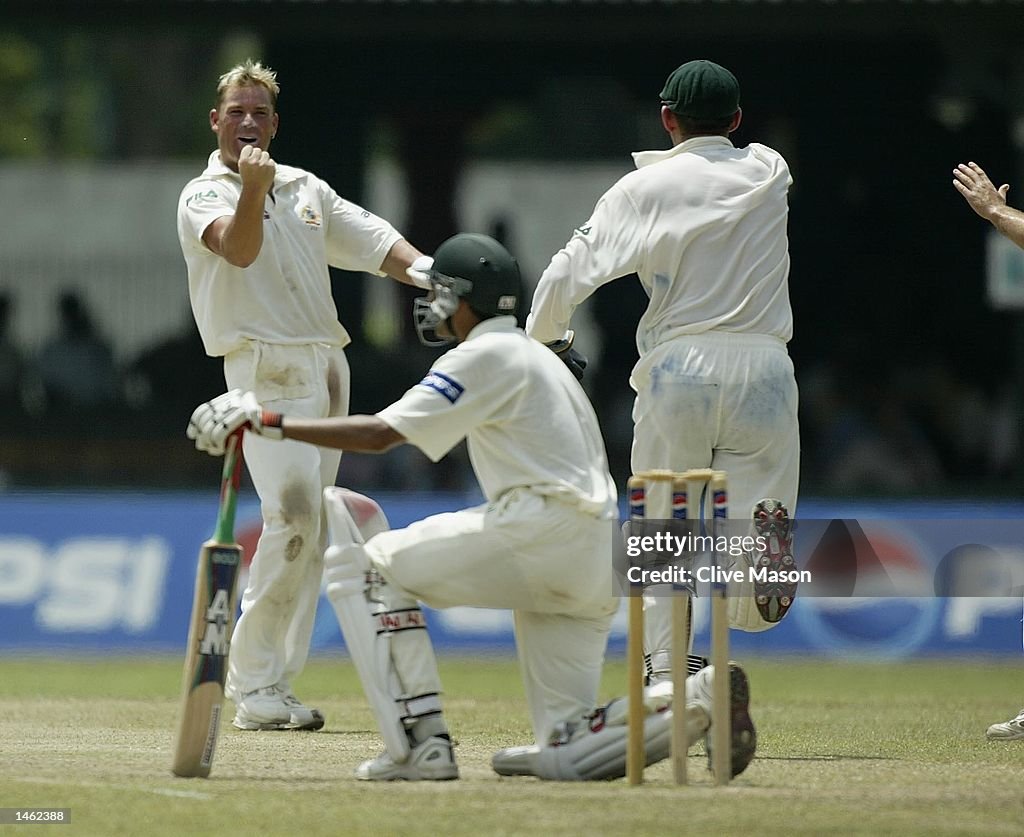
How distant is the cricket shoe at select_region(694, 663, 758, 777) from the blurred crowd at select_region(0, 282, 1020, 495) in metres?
8.77

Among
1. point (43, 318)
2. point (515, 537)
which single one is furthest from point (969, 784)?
point (43, 318)

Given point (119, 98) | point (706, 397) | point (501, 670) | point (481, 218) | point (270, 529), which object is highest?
point (119, 98)

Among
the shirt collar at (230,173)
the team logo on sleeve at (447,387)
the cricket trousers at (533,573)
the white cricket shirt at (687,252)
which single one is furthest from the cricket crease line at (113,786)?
the shirt collar at (230,173)

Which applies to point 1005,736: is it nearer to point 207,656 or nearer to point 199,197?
point 207,656

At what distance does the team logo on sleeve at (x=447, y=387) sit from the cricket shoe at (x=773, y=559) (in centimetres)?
142

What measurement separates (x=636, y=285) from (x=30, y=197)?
4656mm

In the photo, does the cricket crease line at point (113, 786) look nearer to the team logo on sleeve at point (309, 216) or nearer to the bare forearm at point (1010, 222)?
the team logo on sleeve at point (309, 216)

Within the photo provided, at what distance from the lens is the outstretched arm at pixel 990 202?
24.2ft

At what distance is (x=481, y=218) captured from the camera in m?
15.3

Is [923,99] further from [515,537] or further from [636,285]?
[515,537]

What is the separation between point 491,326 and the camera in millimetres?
5984

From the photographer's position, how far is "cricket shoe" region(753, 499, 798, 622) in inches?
265

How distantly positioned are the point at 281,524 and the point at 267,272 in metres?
0.94

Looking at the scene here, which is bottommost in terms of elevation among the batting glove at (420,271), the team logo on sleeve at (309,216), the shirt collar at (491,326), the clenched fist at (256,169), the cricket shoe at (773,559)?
the cricket shoe at (773,559)
